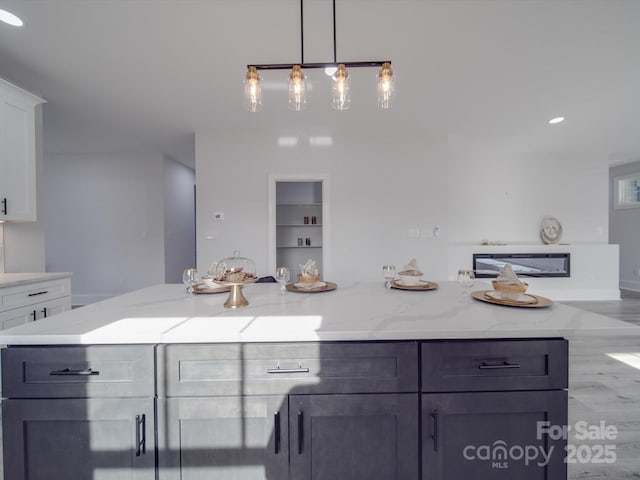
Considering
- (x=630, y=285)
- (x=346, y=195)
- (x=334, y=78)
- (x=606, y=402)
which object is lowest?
(x=606, y=402)

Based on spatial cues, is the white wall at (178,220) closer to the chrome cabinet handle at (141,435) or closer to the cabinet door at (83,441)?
the cabinet door at (83,441)

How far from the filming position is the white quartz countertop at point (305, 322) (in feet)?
3.12

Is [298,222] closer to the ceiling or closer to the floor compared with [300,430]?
closer to the ceiling

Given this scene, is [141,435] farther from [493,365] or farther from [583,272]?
[583,272]

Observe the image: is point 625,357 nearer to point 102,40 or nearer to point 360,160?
point 360,160

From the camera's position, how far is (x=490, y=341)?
0.98m

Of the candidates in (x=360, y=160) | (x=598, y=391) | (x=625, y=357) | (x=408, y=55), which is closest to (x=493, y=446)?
(x=598, y=391)

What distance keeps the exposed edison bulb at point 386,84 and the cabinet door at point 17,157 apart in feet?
9.92

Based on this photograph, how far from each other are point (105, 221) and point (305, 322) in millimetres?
5654

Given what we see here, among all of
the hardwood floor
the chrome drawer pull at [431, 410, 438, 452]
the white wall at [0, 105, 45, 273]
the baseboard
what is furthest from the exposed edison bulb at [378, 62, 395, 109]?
the baseboard

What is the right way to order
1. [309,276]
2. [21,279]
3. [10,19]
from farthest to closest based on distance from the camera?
[21,279] < [10,19] < [309,276]

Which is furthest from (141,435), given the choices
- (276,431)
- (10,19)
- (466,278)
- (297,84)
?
(10,19)

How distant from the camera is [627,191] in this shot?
20.4 feet

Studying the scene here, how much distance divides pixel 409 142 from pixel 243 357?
13.2ft
